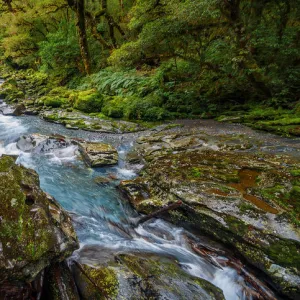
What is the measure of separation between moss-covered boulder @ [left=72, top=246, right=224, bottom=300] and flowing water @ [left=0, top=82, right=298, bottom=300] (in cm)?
40

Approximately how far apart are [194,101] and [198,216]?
7.81 meters

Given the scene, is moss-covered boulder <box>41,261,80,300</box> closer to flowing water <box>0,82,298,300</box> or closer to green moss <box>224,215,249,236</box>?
flowing water <box>0,82,298,300</box>

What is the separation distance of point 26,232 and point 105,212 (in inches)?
106

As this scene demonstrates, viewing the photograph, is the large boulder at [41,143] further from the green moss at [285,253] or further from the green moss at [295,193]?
the green moss at [285,253]

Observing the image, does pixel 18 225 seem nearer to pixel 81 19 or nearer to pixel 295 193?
pixel 295 193

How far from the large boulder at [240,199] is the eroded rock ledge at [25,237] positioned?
2.23 m

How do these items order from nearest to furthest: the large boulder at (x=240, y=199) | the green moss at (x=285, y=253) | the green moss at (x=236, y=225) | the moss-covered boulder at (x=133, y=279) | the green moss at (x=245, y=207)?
1. the moss-covered boulder at (x=133, y=279)
2. the green moss at (x=285, y=253)
3. the large boulder at (x=240, y=199)
4. the green moss at (x=236, y=225)
5. the green moss at (x=245, y=207)

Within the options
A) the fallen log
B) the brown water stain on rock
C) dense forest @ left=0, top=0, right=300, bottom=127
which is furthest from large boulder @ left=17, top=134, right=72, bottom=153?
the brown water stain on rock

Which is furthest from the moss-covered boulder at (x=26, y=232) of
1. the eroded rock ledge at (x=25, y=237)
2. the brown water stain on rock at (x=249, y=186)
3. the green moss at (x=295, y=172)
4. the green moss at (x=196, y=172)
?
the green moss at (x=295, y=172)

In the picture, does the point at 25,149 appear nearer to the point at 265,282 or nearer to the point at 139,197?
the point at 139,197

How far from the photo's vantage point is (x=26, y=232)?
2.55 m

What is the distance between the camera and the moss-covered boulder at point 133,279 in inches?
111

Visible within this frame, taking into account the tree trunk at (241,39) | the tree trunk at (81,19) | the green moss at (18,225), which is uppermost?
the tree trunk at (81,19)

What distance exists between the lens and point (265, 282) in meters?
3.46
